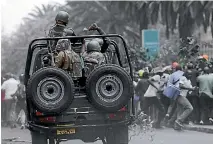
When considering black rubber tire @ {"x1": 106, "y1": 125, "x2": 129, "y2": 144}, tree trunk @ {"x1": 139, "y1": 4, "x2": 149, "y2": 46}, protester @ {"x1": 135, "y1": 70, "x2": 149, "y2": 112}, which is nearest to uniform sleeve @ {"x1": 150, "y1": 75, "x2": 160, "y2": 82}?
protester @ {"x1": 135, "y1": 70, "x2": 149, "y2": 112}

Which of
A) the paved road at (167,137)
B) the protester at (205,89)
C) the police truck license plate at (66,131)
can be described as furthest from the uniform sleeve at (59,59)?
the protester at (205,89)

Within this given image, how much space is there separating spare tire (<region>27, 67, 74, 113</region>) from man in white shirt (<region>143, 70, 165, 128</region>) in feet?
25.0

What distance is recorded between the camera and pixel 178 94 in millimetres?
15562

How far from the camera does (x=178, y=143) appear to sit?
1237 centimetres

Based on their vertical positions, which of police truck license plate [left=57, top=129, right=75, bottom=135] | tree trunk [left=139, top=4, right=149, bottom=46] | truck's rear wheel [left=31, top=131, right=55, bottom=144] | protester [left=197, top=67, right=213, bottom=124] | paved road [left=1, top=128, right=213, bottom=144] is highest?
tree trunk [left=139, top=4, right=149, bottom=46]

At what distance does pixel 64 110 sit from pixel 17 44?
73042 millimetres

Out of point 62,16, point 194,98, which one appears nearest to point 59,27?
point 62,16

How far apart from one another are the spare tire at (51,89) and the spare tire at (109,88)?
0.29m

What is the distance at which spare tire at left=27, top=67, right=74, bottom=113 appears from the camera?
343 inches

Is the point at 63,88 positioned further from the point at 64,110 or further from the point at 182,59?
the point at 182,59

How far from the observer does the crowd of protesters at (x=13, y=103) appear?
18375 millimetres

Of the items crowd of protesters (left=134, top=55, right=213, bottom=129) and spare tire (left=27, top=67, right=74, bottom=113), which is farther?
crowd of protesters (left=134, top=55, right=213, bottom=129)

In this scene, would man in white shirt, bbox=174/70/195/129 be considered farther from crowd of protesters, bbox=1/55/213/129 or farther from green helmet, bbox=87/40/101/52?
green helmet, bbox=87/40/101/52

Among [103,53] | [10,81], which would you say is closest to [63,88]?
[103,53]
